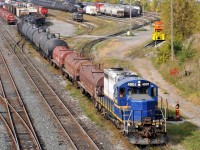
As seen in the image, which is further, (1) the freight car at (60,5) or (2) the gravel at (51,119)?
(1) the freight car at (60,5)

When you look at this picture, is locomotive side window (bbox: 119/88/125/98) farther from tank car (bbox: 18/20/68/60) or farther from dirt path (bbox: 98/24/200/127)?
tank car (bbox: 18/20/68/60)

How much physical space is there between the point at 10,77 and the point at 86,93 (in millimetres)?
10410

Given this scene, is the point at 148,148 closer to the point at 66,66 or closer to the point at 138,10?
the point at 66,66

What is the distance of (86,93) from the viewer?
1303 inches

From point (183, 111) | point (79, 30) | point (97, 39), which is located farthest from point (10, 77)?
point (79, 30)

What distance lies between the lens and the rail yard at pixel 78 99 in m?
22.5

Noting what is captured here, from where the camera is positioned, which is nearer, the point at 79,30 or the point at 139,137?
the point at 139,137

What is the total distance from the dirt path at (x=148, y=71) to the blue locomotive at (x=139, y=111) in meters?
4.89

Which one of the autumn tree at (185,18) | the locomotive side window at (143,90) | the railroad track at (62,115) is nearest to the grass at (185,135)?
the locomotive side window at (143,90)

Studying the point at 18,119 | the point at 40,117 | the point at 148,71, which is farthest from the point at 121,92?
the point at 148,71

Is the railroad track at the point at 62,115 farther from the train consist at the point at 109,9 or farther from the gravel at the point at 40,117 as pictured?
the train consist at the point at 109,9

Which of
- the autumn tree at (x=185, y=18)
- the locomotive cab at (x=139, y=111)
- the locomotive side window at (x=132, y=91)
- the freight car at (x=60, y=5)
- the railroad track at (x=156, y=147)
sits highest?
the freight car at (x=60, y=5)

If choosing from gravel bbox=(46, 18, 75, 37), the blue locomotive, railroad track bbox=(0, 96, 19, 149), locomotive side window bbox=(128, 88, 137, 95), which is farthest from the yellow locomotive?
locomotive side window bbox=(128, 88, 137, 95)

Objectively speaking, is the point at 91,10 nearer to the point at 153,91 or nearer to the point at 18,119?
the point at 18,119
